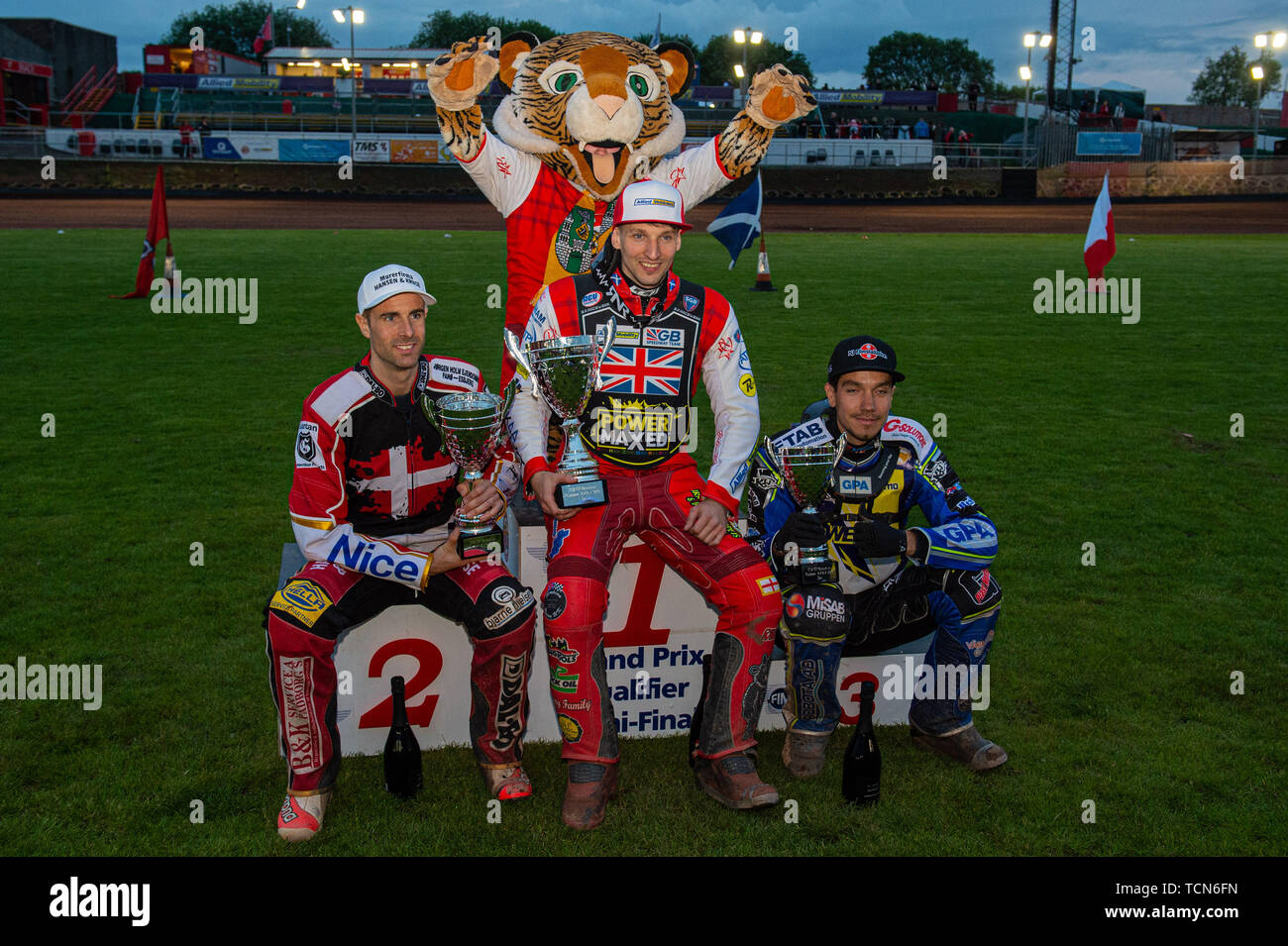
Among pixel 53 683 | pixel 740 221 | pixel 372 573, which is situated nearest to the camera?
pixel 372 573

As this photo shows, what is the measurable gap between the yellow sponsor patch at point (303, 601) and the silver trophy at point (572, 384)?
96cm

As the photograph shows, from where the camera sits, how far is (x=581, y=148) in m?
5.62

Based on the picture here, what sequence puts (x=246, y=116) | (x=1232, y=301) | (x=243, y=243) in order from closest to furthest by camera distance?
(x=1232, y=301) < (x=243, y=243) < (x=246, y=116)

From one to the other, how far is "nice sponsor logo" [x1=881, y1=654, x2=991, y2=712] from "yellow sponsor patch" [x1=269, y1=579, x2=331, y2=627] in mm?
2386

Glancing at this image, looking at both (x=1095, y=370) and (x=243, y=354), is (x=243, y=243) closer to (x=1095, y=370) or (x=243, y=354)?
(x=243, y=354)

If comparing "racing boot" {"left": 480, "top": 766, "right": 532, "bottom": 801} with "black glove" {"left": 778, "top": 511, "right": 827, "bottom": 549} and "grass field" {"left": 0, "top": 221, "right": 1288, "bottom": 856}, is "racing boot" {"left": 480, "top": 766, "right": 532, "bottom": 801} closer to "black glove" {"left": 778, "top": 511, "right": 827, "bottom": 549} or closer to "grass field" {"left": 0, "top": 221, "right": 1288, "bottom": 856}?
"grass field" {"left": 0, "top": 221, "right": 1288, "bottom": 856}

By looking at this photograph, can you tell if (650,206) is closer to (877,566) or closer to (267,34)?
(877,566)

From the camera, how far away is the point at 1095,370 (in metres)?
12.1

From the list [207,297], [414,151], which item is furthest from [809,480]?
[414,151]

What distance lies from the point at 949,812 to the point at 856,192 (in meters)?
38.1

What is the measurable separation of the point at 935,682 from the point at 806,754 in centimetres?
63

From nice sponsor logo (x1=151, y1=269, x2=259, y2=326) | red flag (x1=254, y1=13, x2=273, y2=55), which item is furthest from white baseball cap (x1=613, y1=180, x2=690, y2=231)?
red flag (x1=254, y1=13, x2=273, y2=55)

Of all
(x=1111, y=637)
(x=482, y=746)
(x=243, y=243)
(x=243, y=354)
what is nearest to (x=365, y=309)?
(x=482, y=746)

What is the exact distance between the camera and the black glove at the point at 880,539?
4.23 meters
